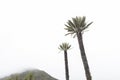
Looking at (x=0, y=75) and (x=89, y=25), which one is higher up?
(x=0, y=75)

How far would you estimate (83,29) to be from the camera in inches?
1289

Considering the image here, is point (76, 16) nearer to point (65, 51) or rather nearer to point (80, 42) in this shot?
point (80, 42)

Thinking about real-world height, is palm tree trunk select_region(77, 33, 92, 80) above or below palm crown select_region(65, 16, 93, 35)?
below

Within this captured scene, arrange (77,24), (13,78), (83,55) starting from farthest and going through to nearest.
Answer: (77,24) → (83,55) → (13,78)

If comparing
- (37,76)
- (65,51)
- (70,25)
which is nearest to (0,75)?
(37,76)

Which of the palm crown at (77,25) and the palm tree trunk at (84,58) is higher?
the palm crown at (77,25)

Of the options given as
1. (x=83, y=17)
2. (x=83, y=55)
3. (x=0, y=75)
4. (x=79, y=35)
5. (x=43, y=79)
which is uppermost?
(x=0, y=75)

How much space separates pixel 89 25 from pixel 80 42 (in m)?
2.78

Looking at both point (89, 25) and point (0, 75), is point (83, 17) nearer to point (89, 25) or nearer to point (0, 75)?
point (89, 25)

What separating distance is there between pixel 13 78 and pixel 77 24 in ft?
45.1

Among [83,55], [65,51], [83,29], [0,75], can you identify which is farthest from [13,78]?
[0,75]

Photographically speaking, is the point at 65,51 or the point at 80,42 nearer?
the point at 80,42

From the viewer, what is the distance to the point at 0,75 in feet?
515

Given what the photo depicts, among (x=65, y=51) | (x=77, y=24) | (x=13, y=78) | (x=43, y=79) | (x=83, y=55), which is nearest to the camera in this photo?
(x=13, y=78)
